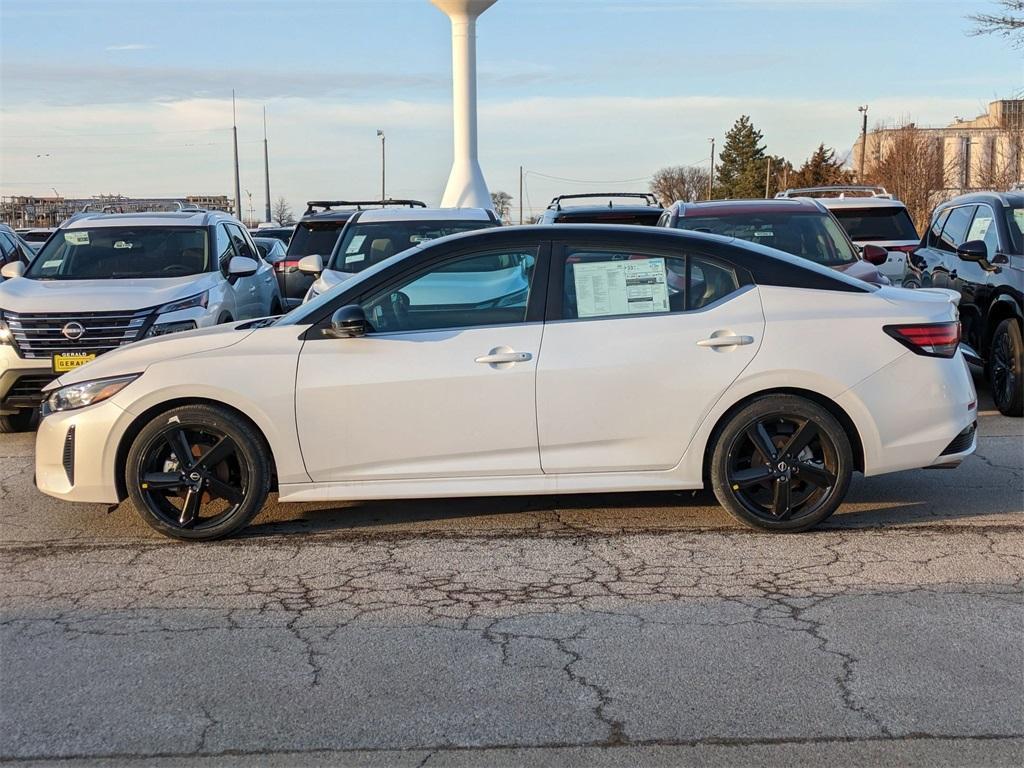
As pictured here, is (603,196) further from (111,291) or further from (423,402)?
(423,402)

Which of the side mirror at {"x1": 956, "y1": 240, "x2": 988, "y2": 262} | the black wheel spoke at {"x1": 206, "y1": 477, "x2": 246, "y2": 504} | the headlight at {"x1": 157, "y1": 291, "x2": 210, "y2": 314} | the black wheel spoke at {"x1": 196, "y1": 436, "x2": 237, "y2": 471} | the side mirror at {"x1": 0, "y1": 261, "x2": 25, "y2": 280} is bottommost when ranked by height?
the black wheel spoke at {"x1": 206, "y1": 477, "x2": 246, "y2": 504}

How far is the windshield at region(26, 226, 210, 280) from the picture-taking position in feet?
34.0

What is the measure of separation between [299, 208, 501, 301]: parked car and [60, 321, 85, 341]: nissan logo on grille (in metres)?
2.58

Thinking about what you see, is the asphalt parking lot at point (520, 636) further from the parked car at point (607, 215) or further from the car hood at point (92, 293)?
the parked car at point (607, 215)

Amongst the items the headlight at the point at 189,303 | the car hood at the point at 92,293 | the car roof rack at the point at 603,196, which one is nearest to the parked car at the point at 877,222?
the car roof rack at the point at 603,196

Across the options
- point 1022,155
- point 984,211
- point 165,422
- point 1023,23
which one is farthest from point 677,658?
point 1022,155

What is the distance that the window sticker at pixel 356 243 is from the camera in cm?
1158

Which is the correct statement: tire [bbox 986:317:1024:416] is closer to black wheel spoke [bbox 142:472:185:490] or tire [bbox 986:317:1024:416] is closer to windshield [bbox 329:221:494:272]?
windshield [bbox 329:221:494:272]

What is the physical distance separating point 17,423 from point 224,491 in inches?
180

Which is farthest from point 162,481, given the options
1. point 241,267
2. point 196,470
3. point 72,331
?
point 241,267

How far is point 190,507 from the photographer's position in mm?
6004

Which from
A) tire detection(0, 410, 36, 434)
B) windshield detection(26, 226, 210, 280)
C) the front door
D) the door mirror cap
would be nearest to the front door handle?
the front door

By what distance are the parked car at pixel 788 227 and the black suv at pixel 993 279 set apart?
677 mm

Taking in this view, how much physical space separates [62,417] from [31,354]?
322 cm
